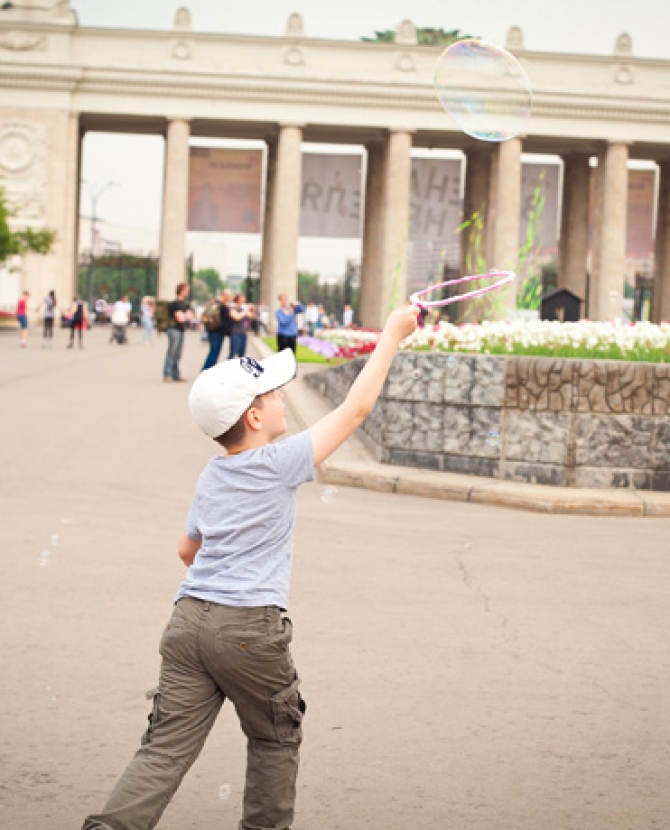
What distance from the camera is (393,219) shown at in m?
74.8

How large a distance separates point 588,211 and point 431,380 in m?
69.5

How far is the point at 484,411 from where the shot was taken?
12.4m

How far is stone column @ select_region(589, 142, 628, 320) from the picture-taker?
75062 mm

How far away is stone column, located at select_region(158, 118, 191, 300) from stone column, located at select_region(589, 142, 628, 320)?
20.4 m

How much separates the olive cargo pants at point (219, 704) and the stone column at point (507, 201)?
7195cm

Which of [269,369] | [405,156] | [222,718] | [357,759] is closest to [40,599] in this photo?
[222,718]

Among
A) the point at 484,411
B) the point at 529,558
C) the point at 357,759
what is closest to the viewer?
the point at 357,759

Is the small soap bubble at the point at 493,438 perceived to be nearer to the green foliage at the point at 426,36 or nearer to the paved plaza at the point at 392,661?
the paved plaza at the point at 392,661

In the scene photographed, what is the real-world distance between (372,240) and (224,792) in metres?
75.7

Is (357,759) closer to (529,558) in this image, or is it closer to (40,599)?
(40,599)

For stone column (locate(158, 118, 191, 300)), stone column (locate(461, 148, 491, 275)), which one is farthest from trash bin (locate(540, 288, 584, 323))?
stone column (locate(461, 148, 491, 275))

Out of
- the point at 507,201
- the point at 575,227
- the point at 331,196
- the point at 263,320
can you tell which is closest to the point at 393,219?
the point at 331,196

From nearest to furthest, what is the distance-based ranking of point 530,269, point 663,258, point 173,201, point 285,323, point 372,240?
point 530,269 < point 285,323 < point 173,201 < point 372,240 < point 663,258

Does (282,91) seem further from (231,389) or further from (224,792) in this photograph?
(231,389)
